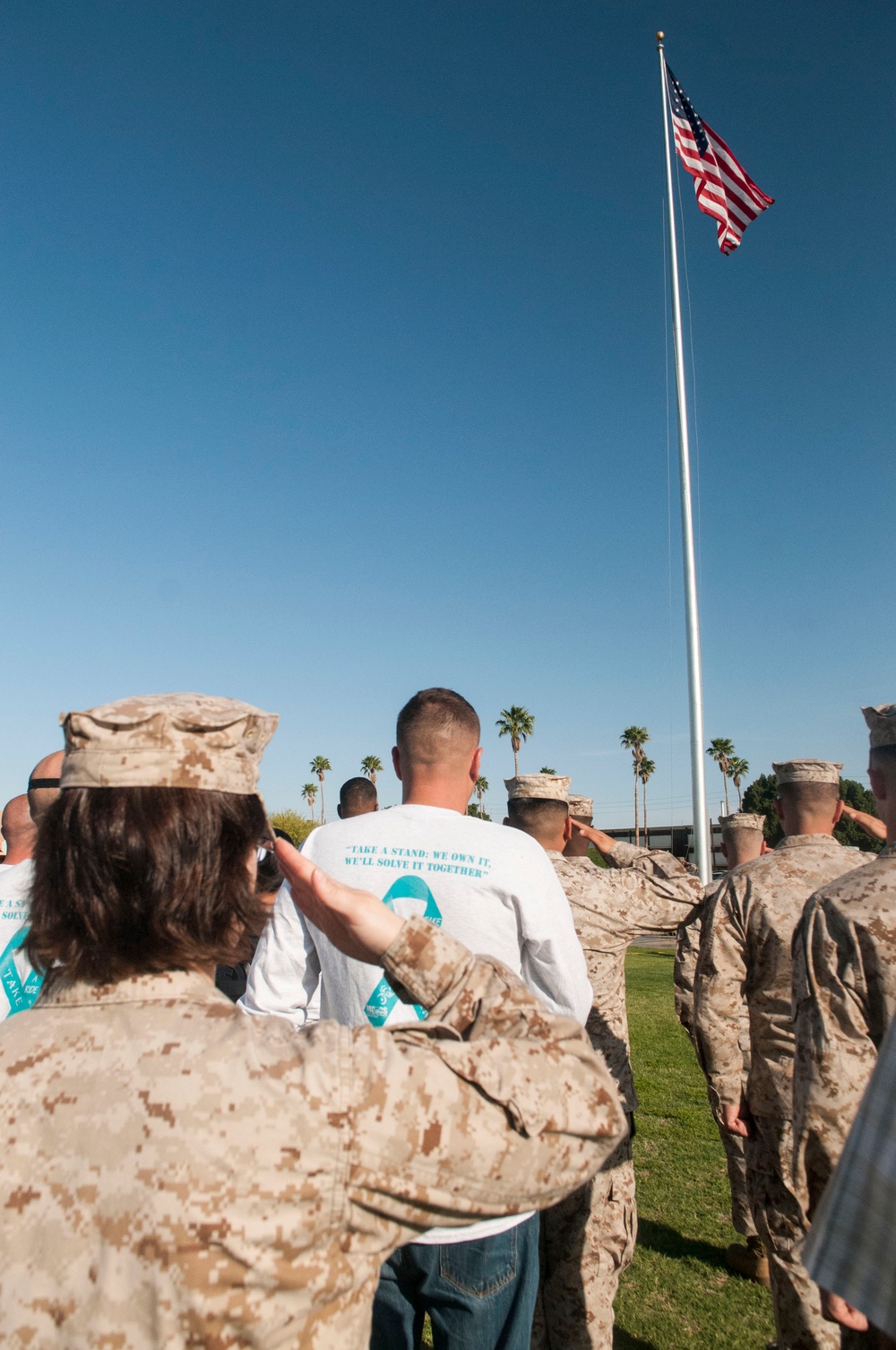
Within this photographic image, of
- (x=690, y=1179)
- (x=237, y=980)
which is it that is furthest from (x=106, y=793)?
(x=690, y=1179)

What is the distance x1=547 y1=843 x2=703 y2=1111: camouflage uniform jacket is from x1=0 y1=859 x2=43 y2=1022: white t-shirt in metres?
2.73

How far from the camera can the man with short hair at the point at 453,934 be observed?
2.57m

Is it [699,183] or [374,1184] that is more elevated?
[699,183]

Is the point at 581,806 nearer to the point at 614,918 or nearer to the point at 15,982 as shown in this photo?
the point at 614,918

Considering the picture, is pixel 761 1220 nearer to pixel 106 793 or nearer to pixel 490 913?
pixel 490 913

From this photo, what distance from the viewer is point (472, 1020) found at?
162cm

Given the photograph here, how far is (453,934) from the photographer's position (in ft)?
9.27

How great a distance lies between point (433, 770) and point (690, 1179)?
5479mm

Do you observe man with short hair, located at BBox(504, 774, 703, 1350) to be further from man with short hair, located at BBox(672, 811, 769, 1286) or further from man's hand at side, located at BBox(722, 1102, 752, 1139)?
man's hand at side, located at BBox(722, 1102, 752, 1139)

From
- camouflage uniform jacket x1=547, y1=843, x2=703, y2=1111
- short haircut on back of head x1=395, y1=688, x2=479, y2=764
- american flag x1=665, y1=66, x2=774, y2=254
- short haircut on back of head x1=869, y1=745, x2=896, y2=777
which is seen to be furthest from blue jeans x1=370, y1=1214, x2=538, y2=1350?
american flag x1=665, y1=66, x2=774, y2=254

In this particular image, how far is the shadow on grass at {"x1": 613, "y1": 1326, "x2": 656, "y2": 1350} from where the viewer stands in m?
4.50

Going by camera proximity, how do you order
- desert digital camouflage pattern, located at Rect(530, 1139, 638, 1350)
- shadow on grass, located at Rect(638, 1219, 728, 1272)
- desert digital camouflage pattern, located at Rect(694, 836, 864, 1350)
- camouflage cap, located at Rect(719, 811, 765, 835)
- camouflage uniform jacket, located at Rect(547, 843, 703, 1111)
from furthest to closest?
camouflage cap, located at Rect(719, 811, 765, 835), shadow on grass, located at Rect(638, 1219, 728, 1272), camouflage uniform jacket, located at Rect(547, 843, 703, 1111), desert digital camouflage pattern, located at Rect(694, 836, 864, 1350), desert digital camouflage pattern, located at Rect(530, 1139, 638, 1350)

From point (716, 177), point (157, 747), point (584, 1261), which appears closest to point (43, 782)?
point (157, 747)

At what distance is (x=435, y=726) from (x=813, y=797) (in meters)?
2.77
